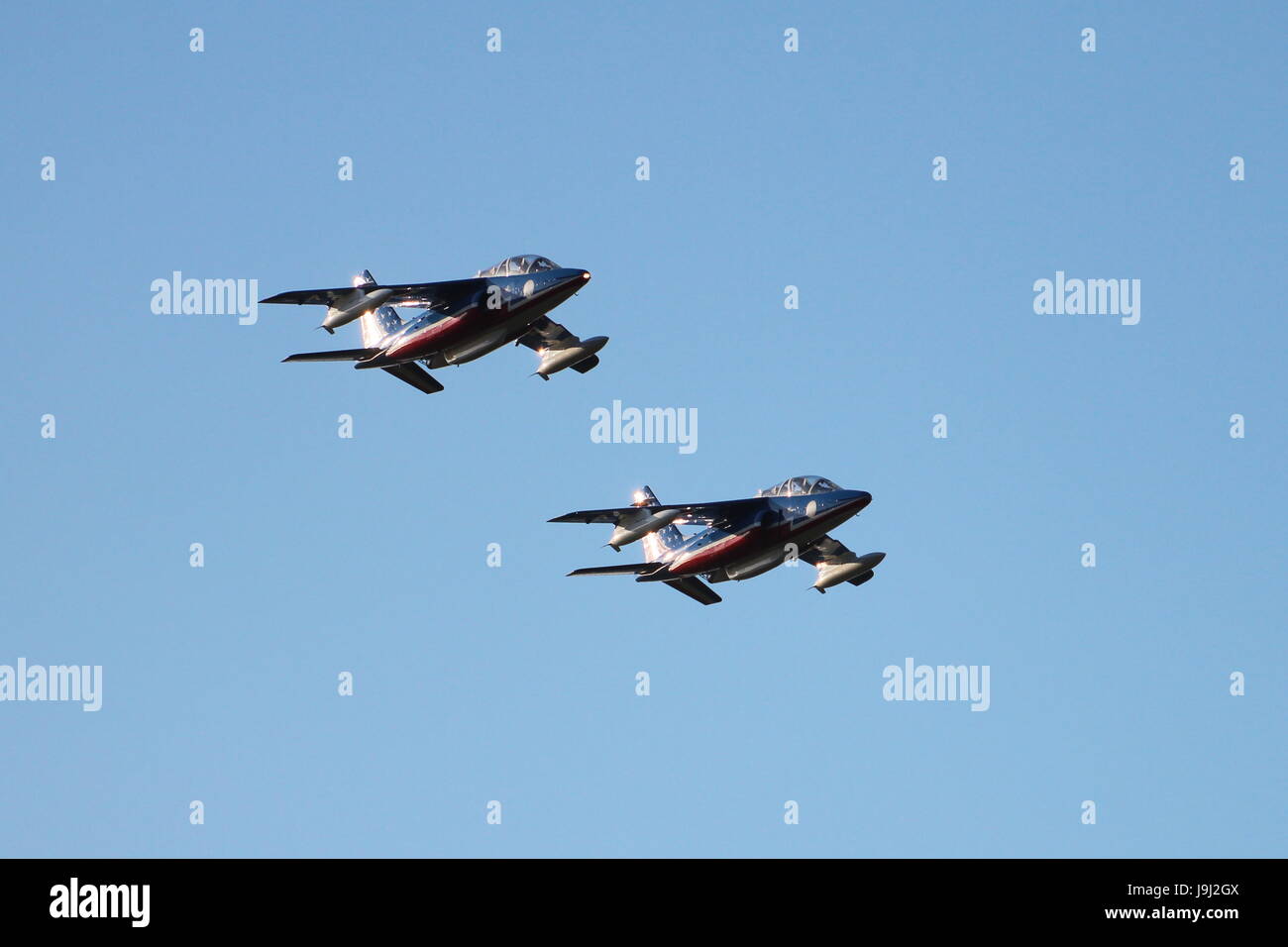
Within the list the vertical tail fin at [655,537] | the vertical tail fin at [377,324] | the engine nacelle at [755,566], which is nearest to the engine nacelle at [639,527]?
the engine nacelle at [755,566]

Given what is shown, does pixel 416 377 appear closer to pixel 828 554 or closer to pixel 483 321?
pixel 483 321

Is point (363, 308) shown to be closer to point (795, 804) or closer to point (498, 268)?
point (498, 268)

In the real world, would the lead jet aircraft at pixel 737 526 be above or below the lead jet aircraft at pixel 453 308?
below

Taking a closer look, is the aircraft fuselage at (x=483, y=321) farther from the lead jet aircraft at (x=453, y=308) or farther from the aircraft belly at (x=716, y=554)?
the aircraft belly at (x=716, y=554)

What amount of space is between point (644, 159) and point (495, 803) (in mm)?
25192

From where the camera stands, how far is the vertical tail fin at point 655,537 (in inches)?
2943

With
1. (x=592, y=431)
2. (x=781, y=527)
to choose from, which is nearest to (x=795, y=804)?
(x=781, y=527)

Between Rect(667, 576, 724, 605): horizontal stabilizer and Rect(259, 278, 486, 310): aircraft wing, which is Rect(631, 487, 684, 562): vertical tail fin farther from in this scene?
Rect(259, 278, 486, 310): aircraft wing

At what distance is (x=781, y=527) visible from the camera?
65.2 m

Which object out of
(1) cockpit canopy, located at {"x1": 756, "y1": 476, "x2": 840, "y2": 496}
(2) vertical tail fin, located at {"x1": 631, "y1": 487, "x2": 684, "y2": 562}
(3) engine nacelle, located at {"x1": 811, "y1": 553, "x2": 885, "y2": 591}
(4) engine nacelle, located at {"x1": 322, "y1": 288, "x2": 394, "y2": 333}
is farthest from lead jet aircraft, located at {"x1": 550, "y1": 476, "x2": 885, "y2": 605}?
(4) engine nacelle, located at {"x1": 322, "y1": 288, "x2": 394, "y2": 333}

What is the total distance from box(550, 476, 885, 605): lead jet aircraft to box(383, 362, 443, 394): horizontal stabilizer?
7384mm

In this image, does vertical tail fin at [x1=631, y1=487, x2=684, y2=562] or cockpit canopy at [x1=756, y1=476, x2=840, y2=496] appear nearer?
cockpit canopy at [x1=756, y1=476, x2=840, y2=496]

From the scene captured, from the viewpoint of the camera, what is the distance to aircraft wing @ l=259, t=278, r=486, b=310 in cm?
6488
